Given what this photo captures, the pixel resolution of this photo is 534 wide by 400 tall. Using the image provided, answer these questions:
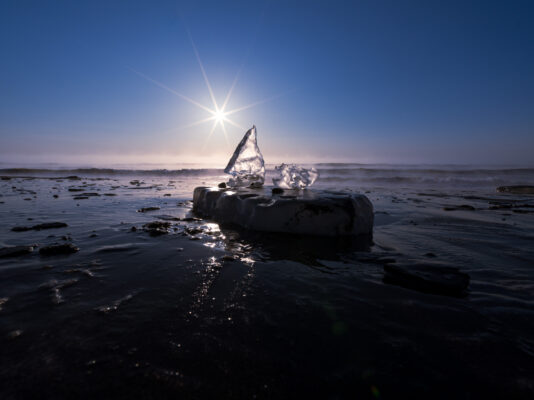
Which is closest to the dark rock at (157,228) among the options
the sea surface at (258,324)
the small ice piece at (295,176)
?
the sea surface at (258,324)

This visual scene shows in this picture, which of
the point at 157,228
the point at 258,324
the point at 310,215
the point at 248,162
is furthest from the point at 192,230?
the point at 248,162

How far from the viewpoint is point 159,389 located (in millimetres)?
909

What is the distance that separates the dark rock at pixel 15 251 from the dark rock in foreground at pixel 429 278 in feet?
9.87

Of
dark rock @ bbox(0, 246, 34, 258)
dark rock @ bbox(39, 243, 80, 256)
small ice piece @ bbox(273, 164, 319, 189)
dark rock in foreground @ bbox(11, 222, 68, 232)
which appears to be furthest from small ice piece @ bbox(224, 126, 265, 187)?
dark rock @ bbox(0, 246, 34, 258)

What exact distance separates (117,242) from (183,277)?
1.25 m

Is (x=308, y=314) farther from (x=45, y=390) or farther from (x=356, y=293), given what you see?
(x=45, y=390)

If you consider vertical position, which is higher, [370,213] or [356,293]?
[370,213]

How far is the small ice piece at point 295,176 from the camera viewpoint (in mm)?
4965

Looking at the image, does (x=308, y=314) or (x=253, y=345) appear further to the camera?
(x=308, y=314)

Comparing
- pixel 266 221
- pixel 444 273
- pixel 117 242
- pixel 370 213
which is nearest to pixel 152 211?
pixel 117 242

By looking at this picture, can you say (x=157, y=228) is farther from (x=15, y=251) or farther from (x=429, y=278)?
(x=429, y=278)

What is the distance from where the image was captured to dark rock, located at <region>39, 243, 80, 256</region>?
2.27m

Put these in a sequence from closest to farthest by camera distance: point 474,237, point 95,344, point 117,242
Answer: point 95,344
point 117,242
point 474,237

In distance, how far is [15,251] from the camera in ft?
7.41
